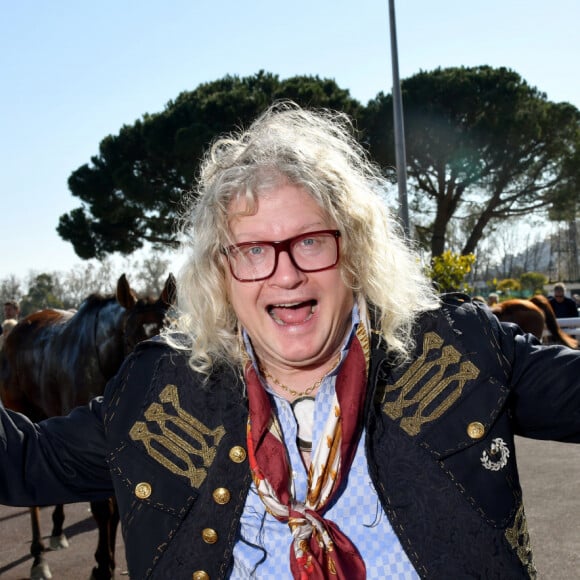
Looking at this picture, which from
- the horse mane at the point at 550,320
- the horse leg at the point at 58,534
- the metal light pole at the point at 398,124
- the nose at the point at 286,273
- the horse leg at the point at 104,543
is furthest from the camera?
the metal light pole at the point at 398,124

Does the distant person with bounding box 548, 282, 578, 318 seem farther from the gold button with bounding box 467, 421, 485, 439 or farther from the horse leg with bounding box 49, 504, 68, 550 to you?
the gold button with bounding box 467, 421, 485, 439

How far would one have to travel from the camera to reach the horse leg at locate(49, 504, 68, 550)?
213 inches

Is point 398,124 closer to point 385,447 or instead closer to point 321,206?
point 321,206

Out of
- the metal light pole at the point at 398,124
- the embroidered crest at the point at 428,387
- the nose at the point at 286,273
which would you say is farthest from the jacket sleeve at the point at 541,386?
the metal light pole at the point at 398,124

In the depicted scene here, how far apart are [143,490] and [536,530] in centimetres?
409

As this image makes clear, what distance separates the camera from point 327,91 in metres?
27.0

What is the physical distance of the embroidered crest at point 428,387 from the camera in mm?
1899

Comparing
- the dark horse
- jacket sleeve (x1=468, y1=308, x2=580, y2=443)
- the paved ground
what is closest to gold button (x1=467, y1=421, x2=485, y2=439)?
jacket sleeve (x1=468, y1=308, x2=580, y2=443)

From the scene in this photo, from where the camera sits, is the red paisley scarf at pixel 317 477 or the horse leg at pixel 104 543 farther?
the horse leg at pixel 104 543

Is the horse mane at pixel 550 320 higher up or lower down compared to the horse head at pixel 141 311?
lower down

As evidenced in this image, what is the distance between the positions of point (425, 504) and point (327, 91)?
86.9 feet

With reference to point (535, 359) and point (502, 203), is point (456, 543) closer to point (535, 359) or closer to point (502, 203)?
point (535, 359)

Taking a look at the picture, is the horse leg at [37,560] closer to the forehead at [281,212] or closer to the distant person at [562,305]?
the forehead at [281,212]

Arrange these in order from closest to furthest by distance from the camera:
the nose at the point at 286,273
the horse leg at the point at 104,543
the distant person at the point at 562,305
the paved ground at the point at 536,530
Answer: the nose at the point at 286,273 → the horse leg at the point at 104,543 → the paved ground at the point at 536,530 → the distant person at the point at 562,305
